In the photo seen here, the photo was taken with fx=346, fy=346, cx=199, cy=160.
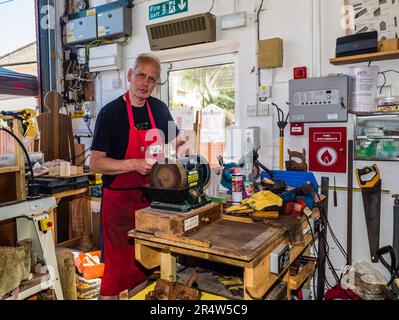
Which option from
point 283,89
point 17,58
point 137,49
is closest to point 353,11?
point 283,89

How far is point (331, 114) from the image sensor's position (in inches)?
96.8

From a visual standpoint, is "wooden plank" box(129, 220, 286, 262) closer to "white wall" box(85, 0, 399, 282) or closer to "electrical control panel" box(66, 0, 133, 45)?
"white wall" box(85, 0, 399, 282)

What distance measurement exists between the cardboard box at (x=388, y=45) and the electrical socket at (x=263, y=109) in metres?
0.87

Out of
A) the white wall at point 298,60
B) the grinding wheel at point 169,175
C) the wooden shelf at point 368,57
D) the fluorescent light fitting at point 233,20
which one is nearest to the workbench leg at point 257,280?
the grinding wheel at point 169,175

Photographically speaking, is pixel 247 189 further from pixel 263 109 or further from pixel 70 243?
pixel 70 243

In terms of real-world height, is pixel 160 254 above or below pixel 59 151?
below

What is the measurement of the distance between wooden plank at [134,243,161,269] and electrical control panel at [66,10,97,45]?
2.81 metres

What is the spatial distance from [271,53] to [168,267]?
1827 mm

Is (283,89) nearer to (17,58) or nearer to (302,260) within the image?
(302,260)

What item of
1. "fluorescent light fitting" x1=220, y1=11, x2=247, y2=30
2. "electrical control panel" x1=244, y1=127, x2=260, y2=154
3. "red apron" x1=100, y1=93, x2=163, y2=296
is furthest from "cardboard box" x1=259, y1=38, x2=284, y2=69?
"red apron" x1=100, y1=93, x2=163, y2=296

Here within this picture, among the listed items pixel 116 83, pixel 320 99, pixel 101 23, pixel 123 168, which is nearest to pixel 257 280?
pixel 123 168

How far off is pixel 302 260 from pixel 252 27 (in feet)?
6.08

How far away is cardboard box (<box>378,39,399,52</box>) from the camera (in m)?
2.15

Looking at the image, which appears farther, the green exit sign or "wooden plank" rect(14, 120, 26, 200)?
the green exit sign
